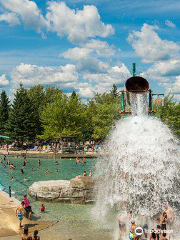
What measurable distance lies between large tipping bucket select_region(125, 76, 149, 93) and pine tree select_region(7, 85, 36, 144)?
48702 millimetres

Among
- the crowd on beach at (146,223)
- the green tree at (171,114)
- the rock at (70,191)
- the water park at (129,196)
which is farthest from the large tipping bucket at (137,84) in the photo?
the green tree at (171,114)

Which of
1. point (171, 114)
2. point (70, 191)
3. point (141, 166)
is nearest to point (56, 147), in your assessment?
point (171, 114)

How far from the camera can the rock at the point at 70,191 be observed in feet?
72.8

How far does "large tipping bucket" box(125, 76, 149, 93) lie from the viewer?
15.2m

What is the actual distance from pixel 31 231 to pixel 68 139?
4091cm

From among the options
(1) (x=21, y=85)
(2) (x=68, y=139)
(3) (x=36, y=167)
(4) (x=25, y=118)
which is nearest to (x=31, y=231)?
(3) (x=36, y=167)

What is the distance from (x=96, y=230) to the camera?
650 inches

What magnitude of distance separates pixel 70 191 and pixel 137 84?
10464 millimetres

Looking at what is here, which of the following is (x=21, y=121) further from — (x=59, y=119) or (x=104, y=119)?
(x=104, y=119)

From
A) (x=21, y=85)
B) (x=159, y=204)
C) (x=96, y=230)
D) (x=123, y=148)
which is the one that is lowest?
(x=96, y=230)

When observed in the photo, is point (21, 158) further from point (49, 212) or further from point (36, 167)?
point (49, 212)

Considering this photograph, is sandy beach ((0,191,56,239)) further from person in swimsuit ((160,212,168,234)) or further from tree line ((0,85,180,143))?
tree line ((0,85,180,143))

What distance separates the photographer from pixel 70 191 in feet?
73.3

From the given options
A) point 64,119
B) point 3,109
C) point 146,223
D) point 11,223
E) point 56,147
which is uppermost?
point 3,109
